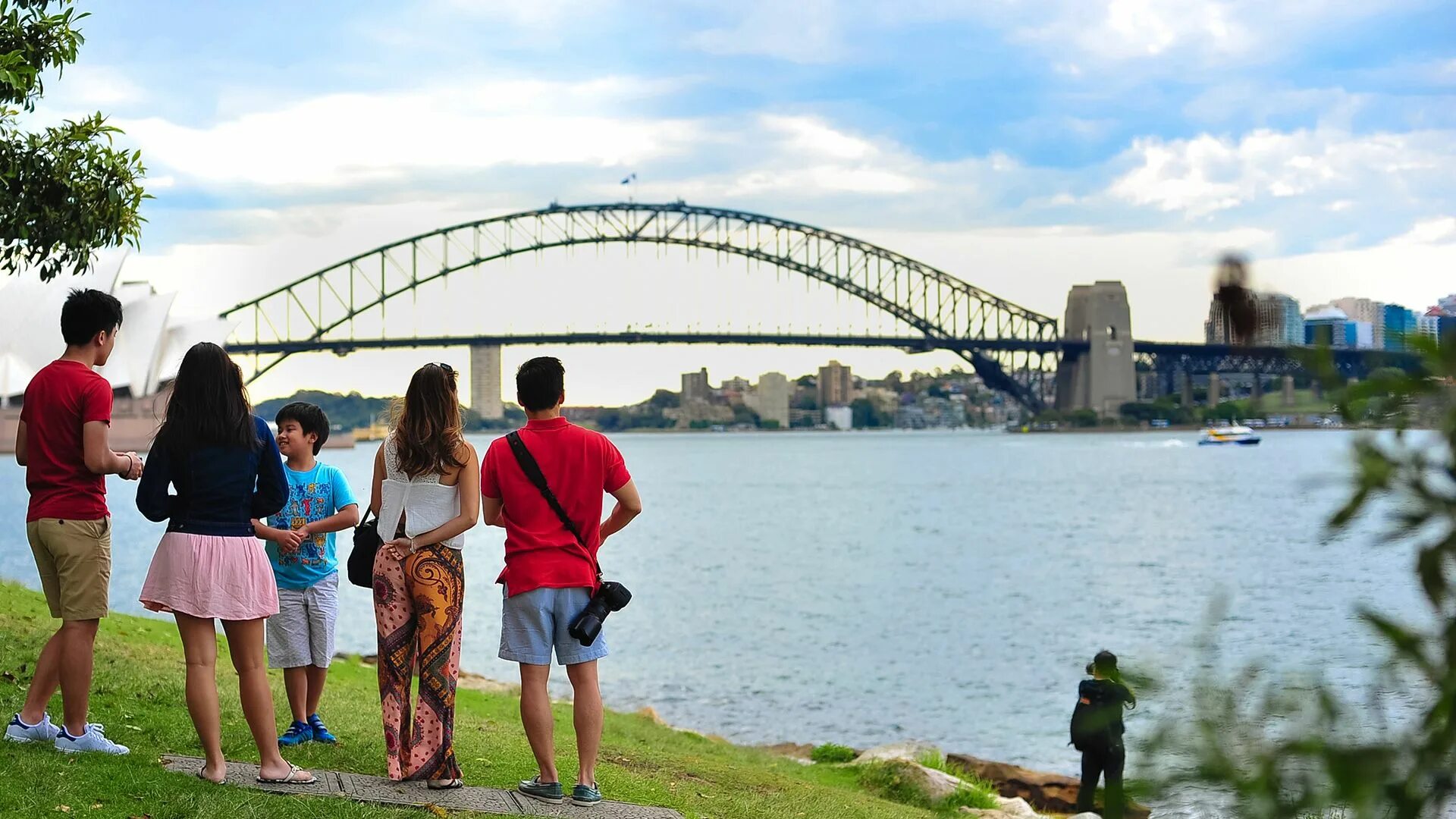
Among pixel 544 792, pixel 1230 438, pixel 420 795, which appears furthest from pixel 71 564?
pixel 1230 438

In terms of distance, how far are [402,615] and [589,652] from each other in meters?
0.68

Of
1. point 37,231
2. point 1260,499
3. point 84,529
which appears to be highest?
point 37,231

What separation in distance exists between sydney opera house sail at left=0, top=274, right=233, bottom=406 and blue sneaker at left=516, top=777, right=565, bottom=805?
4250 centimetres

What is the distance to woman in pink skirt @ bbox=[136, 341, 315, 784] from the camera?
450cm

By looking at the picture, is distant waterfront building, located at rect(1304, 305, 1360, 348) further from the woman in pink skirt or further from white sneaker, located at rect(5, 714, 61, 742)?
white sneaker, located at rect(5, 714, 61, 742)

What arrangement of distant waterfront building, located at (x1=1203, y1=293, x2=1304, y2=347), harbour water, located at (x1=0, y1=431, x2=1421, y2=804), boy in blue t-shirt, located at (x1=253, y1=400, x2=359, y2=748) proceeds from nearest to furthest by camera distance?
distant waterfront building, located at (x1=1203, y1=293, x2=1304, y2=347)
boy in blue t-shirt, located at (x1=253, y1=400, x2=359, y2=748)
harbour water, located at (x1=0, y1=431, x2=1421, y2=804)

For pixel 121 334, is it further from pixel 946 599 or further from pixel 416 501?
pixel 416 501

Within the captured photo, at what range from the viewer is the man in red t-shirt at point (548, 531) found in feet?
15.4

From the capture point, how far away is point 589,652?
475 centimetres

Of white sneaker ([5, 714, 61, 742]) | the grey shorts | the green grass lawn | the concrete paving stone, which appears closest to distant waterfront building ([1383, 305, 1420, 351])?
the green grass lawn

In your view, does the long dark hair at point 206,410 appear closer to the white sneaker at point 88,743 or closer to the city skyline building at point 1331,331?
the white sneaker at point 88,743

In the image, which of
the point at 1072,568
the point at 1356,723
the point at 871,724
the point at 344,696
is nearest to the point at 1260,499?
the point at 1072,568

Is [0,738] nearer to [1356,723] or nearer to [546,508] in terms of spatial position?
[546,508]

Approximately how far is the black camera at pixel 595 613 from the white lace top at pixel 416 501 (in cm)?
51
